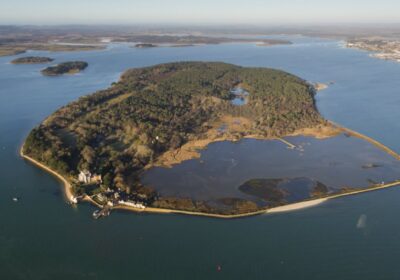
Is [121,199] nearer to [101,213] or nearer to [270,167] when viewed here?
[101,213]

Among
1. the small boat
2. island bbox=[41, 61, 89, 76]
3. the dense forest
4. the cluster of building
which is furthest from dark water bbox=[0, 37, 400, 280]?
island bbox=[41, 61, 89, 76]

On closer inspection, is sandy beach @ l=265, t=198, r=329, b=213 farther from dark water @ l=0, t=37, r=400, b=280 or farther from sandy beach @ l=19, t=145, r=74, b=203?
sandy beach @ l=19, t=145, r=74, b=203

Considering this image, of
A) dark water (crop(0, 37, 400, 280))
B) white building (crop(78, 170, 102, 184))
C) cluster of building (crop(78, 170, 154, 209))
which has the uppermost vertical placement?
white building (crop(78, 170, 102, 184))

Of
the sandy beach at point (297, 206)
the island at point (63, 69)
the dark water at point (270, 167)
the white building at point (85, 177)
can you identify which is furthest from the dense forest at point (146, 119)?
the island at point (63, 69)

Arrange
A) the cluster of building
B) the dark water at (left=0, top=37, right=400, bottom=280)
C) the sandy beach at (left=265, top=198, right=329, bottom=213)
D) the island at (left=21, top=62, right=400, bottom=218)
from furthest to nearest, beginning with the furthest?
the island at (left=21, top=62, right=400, bottom=218), the cluster of building, the sandy beach at (left=265, top=198, right=329, bottom=213), the dark water at (left=0, top=37, right=400, bottom=280)

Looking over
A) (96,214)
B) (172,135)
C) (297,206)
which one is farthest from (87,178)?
(297,206)

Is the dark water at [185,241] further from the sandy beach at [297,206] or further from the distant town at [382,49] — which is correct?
the distant town at [382,49]
